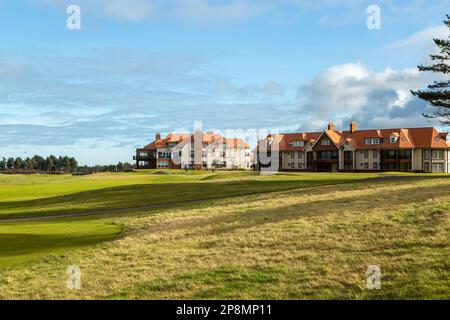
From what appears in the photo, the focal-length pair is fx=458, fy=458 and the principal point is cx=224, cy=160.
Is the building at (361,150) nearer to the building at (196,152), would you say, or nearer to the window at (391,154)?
the window at (391,154)

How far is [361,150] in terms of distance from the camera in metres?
99.1

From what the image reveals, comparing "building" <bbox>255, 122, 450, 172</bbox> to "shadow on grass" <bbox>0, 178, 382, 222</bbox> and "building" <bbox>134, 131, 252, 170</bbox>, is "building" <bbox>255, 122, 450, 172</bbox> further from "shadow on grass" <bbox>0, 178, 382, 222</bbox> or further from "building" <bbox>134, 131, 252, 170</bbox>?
"shadow on grass" <bbox>0, 178, 382, 222</bbox>

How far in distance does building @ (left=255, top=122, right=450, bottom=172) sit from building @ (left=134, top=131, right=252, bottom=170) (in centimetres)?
1970

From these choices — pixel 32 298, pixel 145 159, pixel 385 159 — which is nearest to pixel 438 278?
pixel 32 298

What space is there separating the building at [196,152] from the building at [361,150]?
1970 centimetres

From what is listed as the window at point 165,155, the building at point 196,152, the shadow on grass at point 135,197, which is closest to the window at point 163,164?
the building at point 196,152

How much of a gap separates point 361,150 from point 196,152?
164 ft

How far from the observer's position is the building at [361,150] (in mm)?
92688

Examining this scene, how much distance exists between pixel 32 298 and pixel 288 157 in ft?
335

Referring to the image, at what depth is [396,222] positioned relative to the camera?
20188 mm

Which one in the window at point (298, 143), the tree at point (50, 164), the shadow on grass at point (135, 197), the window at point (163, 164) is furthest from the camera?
the tree at point (50, 164)

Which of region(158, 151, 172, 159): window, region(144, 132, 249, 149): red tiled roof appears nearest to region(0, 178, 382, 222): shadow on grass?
region(144, 132, 249, 149): red tiled roof

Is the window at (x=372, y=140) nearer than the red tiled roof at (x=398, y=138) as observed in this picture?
No
